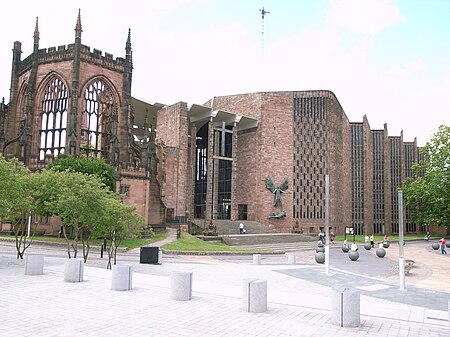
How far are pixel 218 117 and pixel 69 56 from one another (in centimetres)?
2452

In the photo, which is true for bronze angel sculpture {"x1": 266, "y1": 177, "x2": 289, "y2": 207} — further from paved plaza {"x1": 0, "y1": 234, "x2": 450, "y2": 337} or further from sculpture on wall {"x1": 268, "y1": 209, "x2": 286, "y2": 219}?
paved plaza {"x1": 0, "y1": 234, "x2": 450, "y2": 337}

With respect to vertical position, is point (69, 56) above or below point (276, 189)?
above

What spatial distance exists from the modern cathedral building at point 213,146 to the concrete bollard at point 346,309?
100 ft

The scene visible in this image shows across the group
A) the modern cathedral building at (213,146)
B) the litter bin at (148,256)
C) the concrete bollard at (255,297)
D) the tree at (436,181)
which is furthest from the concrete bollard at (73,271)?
the tree at (436,181)

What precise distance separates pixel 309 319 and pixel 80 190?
12307 mm

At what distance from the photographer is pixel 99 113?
39.7 m

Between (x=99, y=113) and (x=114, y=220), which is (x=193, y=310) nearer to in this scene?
(x=114, y=220)

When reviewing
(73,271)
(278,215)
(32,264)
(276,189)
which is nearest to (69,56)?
(32,264)

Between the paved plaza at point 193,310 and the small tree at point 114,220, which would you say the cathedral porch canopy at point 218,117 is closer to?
the small tree at point 114,220

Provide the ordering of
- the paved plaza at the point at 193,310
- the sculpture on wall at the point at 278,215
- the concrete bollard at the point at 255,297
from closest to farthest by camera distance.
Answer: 1. the paved plaza at the point at 193,310
2. the concrete bollard at the point at 255,297
3. the sculpture on wall at the point at 278,215

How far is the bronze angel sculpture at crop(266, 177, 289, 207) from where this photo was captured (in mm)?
55312

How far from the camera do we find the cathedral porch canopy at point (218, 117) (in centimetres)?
5559

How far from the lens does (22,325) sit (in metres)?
7.46

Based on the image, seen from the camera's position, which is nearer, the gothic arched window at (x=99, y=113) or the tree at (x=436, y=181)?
the gothic arched window at (x=99, y=113)
